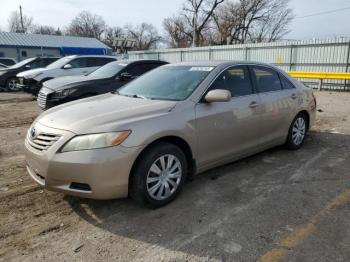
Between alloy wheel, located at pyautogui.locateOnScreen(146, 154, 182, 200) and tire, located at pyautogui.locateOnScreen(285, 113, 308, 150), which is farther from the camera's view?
tire, located at pyautogui.locateOnScreen(285, 113, 308, 150)

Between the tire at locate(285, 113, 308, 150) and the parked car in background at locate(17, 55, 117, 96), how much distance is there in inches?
315

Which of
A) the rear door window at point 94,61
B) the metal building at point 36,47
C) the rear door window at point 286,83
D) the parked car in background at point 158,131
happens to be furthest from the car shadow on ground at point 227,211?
the metal building at point 36,47

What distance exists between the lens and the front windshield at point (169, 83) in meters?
4.08

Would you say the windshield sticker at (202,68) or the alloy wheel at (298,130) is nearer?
the windshield sticker at (202,68)

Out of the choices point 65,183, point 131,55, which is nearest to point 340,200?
point 65,183

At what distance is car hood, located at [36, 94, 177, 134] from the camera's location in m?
3.25

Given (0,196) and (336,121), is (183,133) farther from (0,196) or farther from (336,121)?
(336,121)

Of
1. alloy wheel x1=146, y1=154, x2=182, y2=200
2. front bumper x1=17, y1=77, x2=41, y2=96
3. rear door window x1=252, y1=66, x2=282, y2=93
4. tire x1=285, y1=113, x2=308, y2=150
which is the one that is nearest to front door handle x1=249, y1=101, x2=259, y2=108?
rear door window x1=252, y1=66, x2=282, y2=93

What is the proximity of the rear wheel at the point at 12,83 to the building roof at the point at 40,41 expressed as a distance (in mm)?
26102

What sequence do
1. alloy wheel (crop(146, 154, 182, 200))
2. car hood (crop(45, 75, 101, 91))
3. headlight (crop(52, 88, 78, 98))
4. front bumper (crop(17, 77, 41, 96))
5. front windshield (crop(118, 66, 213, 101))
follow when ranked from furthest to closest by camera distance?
1. front bumper (crop(17, 77, 41, 96))
2. car hood (crop(45, 75, 101, 91))
3. headlight (crop(52, 88, 78, 98))
4. front windshield (crop(118, 66, 213, 101))
5. alloy wheel (crop(146, 154, 182, 200))

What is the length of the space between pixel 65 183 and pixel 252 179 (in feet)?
8.14

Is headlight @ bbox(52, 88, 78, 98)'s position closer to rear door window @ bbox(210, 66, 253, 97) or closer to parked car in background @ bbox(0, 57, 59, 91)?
rear door window @ bbox(210, 66, 253, 97)

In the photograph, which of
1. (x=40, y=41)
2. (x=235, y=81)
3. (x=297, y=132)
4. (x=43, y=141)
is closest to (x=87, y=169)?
(x=43, y=141)

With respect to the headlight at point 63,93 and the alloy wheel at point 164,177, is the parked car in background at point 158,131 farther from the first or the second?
the headlight at point 63,93
